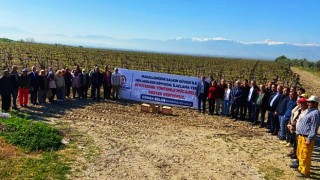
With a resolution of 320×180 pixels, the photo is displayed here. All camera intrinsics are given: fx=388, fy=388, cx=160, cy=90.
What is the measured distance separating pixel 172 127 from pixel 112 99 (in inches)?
239

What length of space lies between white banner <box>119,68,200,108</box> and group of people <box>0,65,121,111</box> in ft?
1.81

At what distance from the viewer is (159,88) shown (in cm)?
1872

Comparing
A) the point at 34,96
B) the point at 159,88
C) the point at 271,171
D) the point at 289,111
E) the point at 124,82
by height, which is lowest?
the point at 271,171

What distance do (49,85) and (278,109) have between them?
31.9 ft

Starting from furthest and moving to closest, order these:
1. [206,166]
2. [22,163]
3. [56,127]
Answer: [56,127], [206,166], [22,163]

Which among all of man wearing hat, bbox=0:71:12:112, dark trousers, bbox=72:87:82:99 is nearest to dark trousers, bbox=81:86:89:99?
dark trousers, bbox=72:87:82:99

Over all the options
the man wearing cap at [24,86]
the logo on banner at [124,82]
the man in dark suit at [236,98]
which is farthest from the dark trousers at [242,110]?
the man wearing cap at [24,86]

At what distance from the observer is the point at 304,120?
9.12 meters

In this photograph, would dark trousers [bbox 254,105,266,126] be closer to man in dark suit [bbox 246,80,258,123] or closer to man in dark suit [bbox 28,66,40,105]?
man in dark suit [bbox 246,80,258,123]

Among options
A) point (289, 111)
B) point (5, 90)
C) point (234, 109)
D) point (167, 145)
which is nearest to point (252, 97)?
point (234, 109)

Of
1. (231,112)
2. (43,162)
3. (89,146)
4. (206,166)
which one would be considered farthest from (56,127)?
(231,112)

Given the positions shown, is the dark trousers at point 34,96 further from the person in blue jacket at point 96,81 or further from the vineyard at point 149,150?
the person in blue jacket at point 96,81

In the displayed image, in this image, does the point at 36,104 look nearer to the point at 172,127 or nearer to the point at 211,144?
the point at 172,127

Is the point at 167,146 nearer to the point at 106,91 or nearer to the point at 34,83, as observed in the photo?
the point at 34,83
